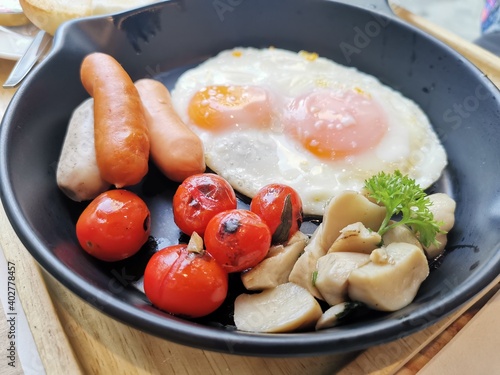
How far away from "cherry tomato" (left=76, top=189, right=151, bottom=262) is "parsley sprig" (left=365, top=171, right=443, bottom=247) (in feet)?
2.28

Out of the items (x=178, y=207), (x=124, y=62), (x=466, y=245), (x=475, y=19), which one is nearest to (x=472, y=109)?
(x=466, y=245)

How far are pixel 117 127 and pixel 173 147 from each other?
20cm

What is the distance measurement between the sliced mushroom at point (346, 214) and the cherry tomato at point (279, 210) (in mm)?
121

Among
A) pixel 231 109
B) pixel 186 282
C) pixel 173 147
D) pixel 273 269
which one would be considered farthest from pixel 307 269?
pixel 231 109

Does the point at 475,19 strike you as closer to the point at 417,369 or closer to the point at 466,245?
the point at 466,245

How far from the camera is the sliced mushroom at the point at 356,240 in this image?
1263 mm

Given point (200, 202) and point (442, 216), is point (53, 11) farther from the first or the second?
point (442, 216)

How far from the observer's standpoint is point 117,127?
1.53 m

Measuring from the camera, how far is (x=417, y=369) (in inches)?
49.5

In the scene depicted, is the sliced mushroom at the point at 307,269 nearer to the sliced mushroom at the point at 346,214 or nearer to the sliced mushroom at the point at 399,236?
the sliced mushroom at the point at 346,214

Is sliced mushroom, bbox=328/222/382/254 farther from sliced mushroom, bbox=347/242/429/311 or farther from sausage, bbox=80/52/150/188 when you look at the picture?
sausage, bbox=80/52/150/188

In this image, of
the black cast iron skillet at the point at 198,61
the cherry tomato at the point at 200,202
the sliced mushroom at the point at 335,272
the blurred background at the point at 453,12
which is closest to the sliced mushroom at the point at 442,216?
the black cast iron skillet at the point at 198,61

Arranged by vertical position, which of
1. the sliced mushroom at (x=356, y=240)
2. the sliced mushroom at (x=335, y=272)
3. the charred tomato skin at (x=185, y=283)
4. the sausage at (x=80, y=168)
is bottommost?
the sausage at (x=80, y=168)

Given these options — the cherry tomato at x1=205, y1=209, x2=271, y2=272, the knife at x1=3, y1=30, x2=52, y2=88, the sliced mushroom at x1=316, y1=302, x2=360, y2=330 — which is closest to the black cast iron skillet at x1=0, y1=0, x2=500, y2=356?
the sliced mushroom at x1=316, y1=302, x2=360, y2=330
